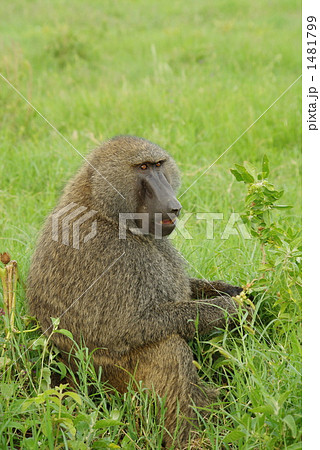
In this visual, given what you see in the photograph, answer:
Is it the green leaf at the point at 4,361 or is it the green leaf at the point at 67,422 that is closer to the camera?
the green leaf at the point at 67,422

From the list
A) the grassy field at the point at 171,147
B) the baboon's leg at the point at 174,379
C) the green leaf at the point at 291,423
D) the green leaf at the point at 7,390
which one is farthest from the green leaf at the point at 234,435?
the green leaf at the point at 7,390

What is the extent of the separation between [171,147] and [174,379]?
2.75m

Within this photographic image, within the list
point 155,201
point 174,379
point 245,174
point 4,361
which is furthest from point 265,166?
point 4,361

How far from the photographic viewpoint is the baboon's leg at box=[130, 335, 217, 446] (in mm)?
2365

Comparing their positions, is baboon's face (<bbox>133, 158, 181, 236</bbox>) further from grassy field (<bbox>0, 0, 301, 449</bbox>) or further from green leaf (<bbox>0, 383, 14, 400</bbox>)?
green leaf (<bbox>0, 383, 14, 400</bbox>)

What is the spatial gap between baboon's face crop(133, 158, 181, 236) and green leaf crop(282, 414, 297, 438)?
95cm

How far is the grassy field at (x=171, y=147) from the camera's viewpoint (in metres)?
2.22

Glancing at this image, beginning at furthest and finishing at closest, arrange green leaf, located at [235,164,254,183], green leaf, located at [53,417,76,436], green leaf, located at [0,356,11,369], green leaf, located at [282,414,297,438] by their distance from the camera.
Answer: green leaf, located at [235,164,254,183]
green leaf, located at [0,356,11,369]
green leaf, located at [53,417,76,436]
green leaf, located at [282,414,297,438]

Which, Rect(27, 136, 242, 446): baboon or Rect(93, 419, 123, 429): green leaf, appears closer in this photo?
Rect(93, 419, 123, 429): green leaf

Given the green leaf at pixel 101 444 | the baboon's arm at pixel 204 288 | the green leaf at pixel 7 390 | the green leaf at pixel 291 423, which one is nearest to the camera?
the green leaf at pixel 291 423

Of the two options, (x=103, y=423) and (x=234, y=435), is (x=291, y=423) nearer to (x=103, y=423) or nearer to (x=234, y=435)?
(x=234, y=435)

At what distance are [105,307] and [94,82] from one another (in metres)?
5.07

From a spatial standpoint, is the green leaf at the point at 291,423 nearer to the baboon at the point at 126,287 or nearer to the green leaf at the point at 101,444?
the baboon at the point at 126,287

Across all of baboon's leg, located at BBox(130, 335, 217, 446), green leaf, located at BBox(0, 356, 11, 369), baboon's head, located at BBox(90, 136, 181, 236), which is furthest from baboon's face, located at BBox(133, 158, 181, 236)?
green leaf, located at BBox(0, 356, 11, 369)
